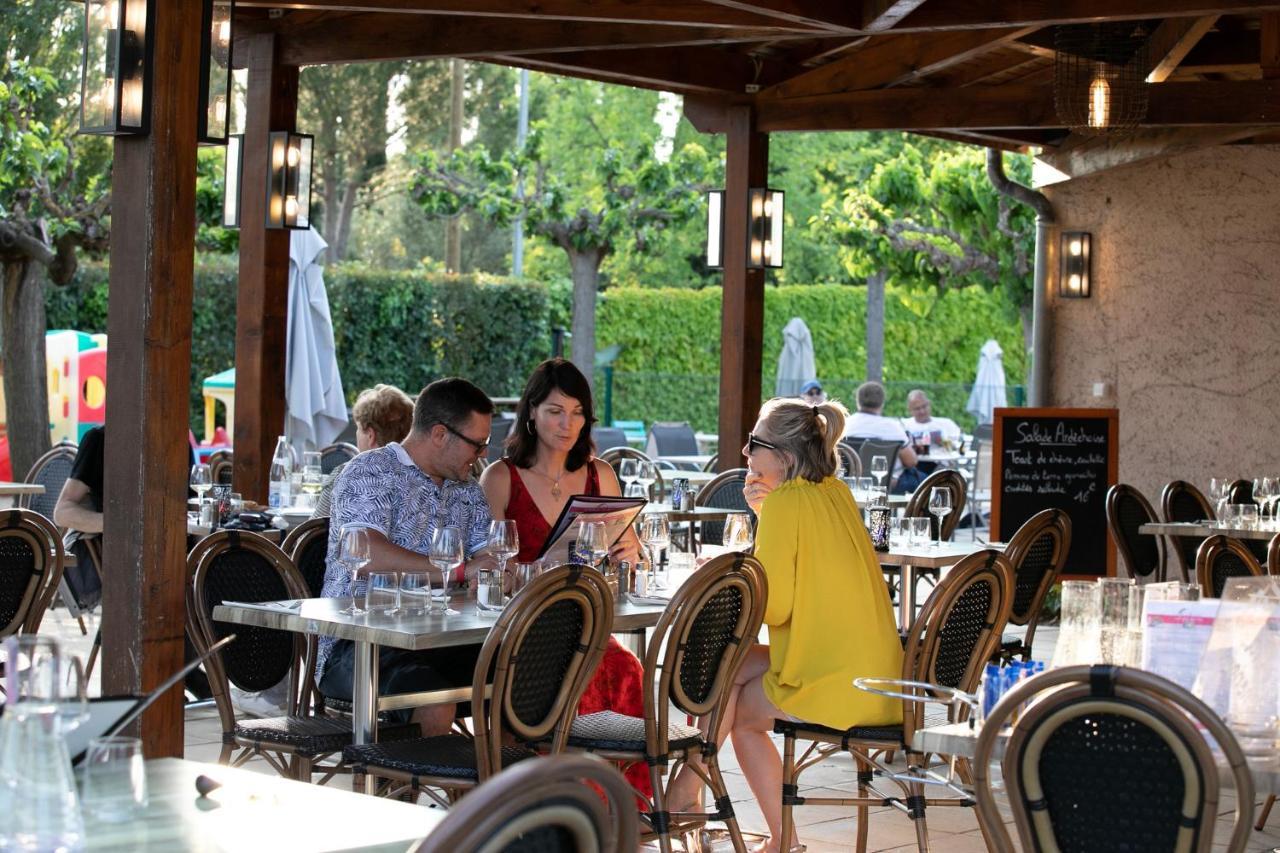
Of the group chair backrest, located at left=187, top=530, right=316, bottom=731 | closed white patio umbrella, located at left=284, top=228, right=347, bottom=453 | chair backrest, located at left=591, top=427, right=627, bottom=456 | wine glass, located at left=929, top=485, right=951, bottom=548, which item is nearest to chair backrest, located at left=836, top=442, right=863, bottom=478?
closed white patio umbrella, located at left=284, top=228, right=347, bottom=453

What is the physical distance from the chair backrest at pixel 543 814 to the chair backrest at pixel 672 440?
13.1m

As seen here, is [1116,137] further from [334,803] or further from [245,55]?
[334,803]

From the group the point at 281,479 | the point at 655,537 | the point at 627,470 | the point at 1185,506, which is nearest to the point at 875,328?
the point at 627,470

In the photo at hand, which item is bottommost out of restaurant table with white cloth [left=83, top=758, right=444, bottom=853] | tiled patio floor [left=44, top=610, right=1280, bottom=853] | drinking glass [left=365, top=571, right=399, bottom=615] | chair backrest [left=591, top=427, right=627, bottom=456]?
tiled patio floor [left=44, top=610, right=1280, bottom=853]

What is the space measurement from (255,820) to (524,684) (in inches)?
65.3

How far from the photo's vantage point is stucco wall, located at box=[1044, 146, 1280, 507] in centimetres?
1109

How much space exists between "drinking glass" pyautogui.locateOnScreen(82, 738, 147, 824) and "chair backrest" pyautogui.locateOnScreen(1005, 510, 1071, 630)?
389cm

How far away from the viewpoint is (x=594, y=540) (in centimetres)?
491

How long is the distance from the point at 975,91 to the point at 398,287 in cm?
1088

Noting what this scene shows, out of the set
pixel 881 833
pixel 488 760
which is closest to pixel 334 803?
pixel 488 760

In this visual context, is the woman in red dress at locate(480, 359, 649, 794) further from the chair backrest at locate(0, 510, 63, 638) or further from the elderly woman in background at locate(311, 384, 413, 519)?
the chair backrest at locate(0, 510, 63, 638)

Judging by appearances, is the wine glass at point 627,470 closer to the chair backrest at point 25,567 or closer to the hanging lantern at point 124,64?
the chair backrest at point 25,567

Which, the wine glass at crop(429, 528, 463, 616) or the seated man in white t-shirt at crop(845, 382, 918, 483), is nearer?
the wine glass at crop(429, 528, 463, 616)

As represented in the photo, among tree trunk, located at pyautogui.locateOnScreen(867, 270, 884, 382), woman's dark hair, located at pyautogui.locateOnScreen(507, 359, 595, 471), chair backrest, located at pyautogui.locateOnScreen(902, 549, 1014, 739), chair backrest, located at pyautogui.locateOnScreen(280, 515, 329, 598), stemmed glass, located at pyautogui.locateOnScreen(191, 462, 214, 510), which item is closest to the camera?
chair backrest, located at pyautogui.locateOnScreen(902, 549, 1014, 739)
